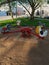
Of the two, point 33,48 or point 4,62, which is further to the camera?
point 33,48

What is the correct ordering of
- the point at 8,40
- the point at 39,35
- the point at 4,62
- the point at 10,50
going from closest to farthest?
1. the point at 4,62
2. the point at 10,50
3. the point at 8,40
4. the point at 39,35

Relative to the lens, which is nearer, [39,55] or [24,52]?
[39,55]

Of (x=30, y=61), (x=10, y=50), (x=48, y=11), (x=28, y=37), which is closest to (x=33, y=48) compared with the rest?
(x=10, y=50)

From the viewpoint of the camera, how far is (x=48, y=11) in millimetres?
54969

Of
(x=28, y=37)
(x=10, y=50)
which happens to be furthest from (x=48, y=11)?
(x=10, y=50)

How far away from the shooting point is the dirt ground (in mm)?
9000

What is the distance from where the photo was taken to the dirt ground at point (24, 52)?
9.00 metres

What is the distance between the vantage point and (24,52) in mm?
10312

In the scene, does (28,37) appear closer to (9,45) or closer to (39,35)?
(39,35)

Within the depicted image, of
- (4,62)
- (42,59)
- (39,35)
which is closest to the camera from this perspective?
(4,62)

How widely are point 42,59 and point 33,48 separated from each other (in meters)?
1.76

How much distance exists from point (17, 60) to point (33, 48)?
6.98ft

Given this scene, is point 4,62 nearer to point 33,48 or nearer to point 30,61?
point 30,61

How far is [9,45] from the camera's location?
11.6m
